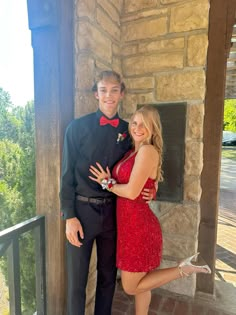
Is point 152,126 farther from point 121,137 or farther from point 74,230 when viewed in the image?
point 74,230

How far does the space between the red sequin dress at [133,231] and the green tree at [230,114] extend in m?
28.1

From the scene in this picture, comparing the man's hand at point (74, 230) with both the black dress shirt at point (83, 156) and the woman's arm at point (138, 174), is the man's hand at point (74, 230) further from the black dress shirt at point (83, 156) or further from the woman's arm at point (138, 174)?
the woman's arm at point (138, 174)

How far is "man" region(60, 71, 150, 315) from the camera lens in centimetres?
143

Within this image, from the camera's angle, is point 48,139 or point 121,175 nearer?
point 121,175

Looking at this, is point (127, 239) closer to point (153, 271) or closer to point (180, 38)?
point (153, 271)

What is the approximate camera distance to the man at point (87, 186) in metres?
1.43

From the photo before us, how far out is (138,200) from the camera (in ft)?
4.84

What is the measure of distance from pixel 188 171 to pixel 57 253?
1305mm

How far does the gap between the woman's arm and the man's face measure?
1.08 ft

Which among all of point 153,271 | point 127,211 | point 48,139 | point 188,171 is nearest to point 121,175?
point 127,211

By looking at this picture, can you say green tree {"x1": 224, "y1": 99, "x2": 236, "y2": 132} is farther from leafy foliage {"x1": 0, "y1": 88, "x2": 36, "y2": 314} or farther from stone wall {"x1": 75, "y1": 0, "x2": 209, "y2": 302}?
leafy foliage {"x1": 0, "y1": 88, "x2": 36, "y2": 314}

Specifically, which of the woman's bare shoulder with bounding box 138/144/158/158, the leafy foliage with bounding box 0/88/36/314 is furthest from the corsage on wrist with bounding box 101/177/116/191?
the leafy foliage with bounding box 0/88/36/314

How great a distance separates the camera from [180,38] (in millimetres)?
2090

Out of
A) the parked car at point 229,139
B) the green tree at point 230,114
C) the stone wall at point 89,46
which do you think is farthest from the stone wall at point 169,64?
the parked car at point 229,139
